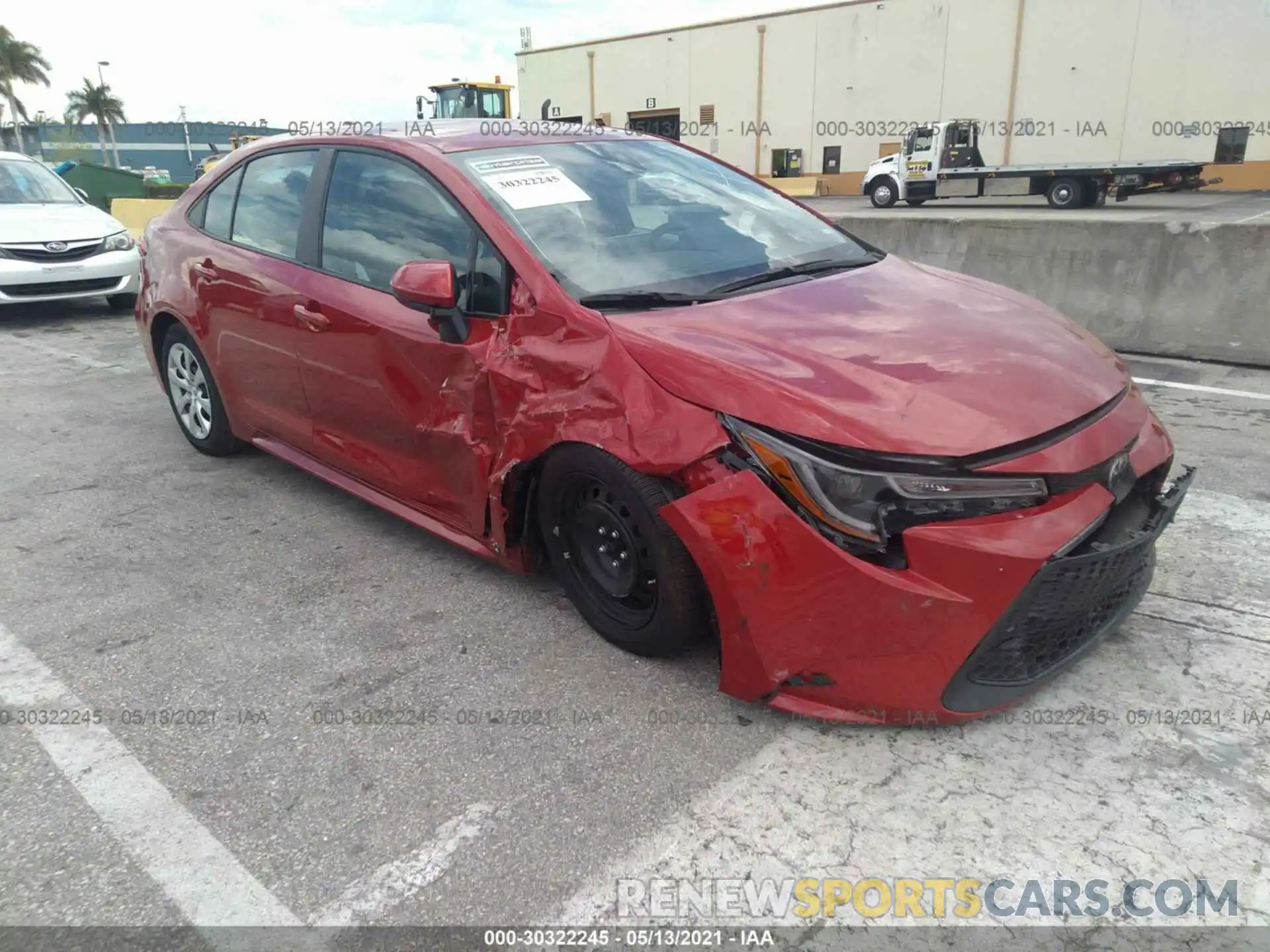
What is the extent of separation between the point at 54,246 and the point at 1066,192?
67.2 ft

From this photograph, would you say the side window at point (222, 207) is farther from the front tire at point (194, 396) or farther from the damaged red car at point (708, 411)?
the front tire at point (194, 396)

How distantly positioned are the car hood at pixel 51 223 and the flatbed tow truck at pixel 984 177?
19673 mm

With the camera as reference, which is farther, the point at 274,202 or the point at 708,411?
the point at 274,202

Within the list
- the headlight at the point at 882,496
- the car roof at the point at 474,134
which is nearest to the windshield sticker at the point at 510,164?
the car roof at the point at 474,134

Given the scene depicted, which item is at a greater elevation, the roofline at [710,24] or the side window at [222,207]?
the roofline at [710,24]

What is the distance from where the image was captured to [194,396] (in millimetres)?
4727

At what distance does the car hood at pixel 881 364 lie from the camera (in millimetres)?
2182

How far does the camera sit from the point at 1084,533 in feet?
7.15

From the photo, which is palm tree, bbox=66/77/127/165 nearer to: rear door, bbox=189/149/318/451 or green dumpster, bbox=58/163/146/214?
green dumpster, bbox=58/163/146/214

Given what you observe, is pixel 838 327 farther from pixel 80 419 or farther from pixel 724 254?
pixel 80 419

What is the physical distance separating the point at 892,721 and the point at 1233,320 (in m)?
5.55

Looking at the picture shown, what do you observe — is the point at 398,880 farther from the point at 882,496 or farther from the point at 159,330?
the point at 159,330

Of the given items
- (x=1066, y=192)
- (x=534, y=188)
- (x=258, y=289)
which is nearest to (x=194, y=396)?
(x=258, y=289)

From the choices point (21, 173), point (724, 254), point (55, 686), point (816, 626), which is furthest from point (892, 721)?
point (21, 173)
